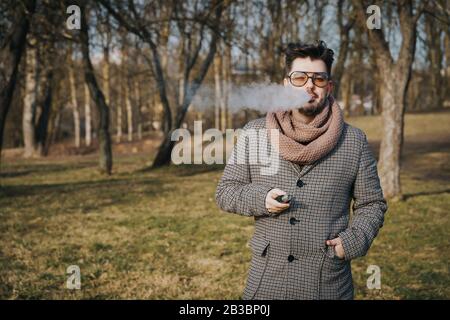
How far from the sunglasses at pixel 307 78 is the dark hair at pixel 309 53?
0.08 m

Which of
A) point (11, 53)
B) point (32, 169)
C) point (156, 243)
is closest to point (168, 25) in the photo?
point (11, 53)

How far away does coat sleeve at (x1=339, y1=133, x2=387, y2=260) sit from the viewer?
2598 mm

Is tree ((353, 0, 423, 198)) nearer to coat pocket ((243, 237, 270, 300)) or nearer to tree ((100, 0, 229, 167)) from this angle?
tree ((100, 0, 229, 167))

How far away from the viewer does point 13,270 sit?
621 cm

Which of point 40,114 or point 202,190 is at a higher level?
point 40,114

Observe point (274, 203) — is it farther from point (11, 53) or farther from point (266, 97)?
point (11, 53)

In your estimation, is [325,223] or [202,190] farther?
[202,190]

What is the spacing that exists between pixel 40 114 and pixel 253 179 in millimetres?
25012

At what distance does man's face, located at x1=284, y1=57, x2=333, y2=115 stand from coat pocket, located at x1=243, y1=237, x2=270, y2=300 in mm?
728

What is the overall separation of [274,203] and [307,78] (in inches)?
25.6

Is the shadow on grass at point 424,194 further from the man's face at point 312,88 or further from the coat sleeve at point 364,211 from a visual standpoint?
the man's face at point 312,88

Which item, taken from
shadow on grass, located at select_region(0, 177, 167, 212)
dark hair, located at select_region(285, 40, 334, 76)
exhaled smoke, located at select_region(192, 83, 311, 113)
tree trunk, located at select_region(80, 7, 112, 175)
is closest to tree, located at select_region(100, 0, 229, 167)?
tree trunk, located at select_region(80, 7, 112, 175)

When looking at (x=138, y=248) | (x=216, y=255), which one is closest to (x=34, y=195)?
(x=138, y=248)

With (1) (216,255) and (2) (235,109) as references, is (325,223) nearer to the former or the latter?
(2) (235,109)
